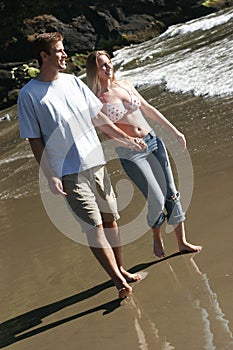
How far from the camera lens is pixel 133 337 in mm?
3576

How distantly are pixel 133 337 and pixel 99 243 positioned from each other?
2.38ft

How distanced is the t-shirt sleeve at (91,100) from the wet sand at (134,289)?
1122 mm

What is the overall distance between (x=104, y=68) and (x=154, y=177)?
812mm

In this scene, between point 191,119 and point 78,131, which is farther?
point 191,119

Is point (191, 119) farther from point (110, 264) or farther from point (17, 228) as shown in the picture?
point (110, 264)

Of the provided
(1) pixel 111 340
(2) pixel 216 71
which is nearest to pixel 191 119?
(2) pixel 216 71

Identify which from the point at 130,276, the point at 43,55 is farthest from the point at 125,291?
the point at 43,55

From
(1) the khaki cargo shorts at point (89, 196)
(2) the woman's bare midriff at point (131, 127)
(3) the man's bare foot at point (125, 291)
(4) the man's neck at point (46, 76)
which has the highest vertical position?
(4) the man's neck at point (46, 76)

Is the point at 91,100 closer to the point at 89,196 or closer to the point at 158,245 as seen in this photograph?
the point at 89,196

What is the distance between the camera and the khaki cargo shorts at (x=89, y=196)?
4.05 metres

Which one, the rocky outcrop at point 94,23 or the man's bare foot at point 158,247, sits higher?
the man's bare foot at point 158,247

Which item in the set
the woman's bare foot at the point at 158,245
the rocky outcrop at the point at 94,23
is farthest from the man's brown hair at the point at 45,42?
the rocky outcrop at the point at 94,23

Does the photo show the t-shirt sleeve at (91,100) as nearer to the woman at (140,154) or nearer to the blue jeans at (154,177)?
the woman at (140,154)

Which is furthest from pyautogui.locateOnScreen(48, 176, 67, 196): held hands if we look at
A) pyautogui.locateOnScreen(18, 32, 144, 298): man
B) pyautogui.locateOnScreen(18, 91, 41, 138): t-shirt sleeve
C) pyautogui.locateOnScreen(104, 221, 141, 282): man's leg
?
pyautogui.locateOnScreen(104, 221, 141, 282): man's leg
